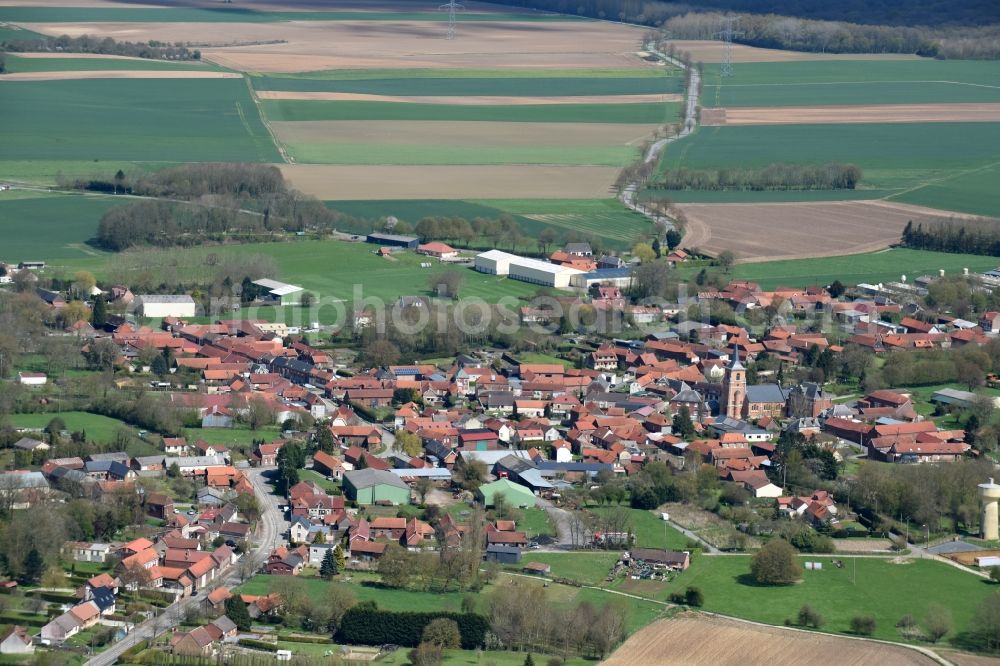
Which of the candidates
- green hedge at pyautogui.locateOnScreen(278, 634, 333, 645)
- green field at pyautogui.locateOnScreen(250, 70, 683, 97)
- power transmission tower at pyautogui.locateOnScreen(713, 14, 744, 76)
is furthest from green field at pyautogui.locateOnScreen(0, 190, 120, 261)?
power transmission tower at pyautogui.locateOnScreen(713, 14, 744, 76)

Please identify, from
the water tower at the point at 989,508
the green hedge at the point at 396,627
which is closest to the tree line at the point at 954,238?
the water tower at the point at 989,508

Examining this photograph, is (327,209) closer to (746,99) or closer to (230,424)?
(230,424)

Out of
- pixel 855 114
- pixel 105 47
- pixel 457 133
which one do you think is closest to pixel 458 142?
pixel 457 133

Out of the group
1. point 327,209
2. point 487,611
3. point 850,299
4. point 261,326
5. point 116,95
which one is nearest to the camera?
point 487,611

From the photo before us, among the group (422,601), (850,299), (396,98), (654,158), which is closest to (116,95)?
(396,98)

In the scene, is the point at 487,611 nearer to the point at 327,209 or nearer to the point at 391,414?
the point at 391,414

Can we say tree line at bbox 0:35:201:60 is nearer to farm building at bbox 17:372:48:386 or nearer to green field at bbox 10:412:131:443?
farm building at bbox 17:372:48:386

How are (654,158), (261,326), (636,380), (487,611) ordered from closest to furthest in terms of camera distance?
(487,611), (636,380), (261,326), (654,158)

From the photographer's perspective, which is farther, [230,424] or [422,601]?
[230,424]

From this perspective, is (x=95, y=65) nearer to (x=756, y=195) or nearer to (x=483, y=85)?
(x=483, y=85)
